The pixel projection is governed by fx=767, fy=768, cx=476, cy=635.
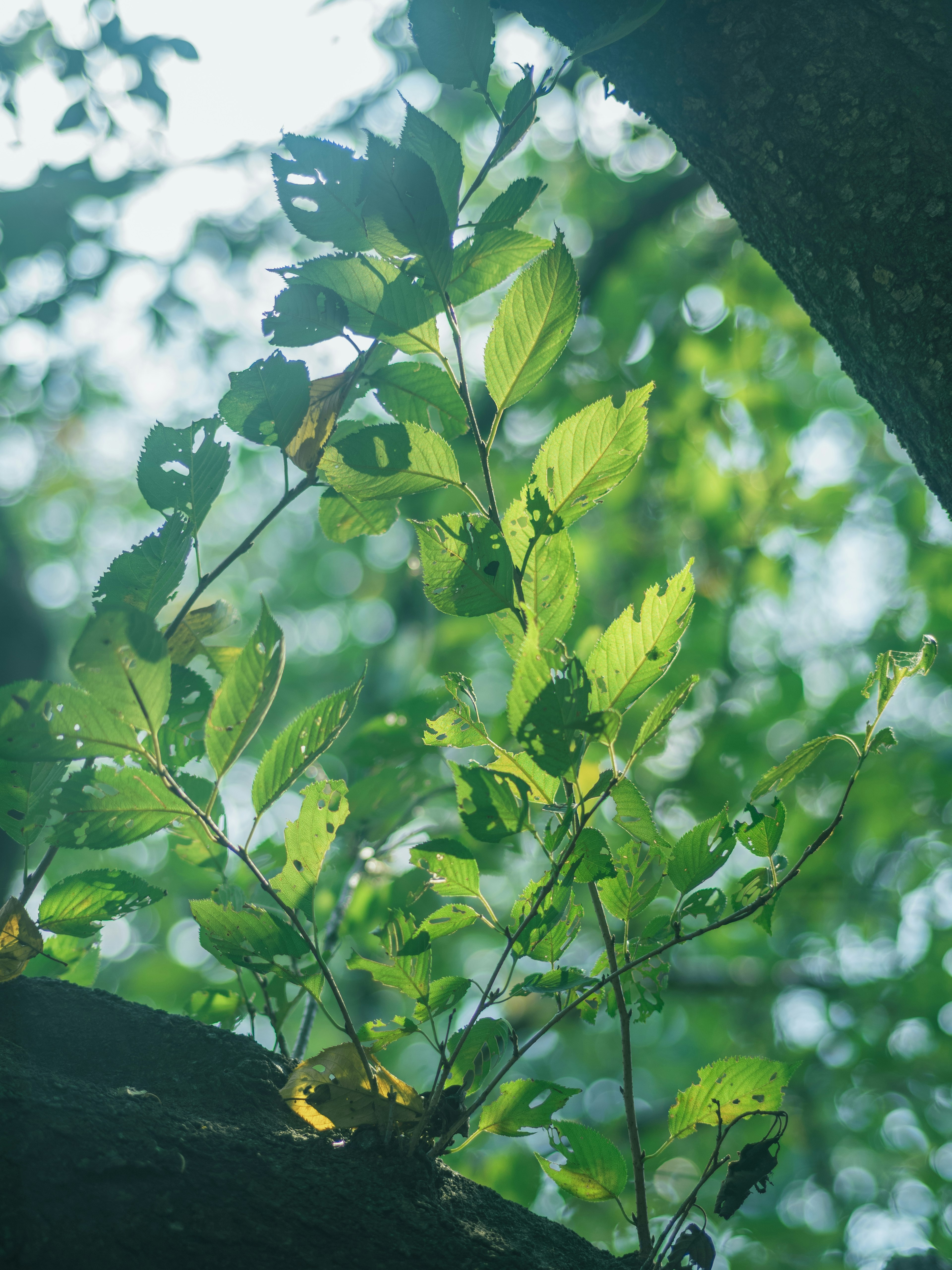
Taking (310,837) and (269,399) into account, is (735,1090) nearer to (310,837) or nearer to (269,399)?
(310,837)

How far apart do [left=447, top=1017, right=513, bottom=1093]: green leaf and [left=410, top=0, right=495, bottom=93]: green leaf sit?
30.4 inches

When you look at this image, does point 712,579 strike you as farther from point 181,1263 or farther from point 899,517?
point 181,1263

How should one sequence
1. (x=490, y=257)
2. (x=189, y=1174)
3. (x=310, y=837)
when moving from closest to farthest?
(x=189, y=1174) → (x=310, y=837) → (x=490, y=257)

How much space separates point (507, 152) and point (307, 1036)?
89 cm

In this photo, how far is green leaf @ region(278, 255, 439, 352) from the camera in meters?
0.62

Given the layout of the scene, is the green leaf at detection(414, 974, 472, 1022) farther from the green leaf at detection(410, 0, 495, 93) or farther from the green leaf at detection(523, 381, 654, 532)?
the green leaf at detection(410, 0, 495, 93)

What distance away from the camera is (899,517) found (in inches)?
138

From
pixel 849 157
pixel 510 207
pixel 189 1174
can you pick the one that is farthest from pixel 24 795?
pixel 849 157

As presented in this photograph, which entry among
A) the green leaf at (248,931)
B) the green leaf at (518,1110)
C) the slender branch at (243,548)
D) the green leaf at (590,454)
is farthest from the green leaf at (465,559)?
the green leaf at (518,1110)

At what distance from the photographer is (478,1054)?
58 centimetres

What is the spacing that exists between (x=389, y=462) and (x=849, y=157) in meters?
0.46

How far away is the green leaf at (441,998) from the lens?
1.87ft

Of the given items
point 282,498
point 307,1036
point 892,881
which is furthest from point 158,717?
point 892,881

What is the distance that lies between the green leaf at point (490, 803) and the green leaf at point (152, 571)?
0.29 meters
